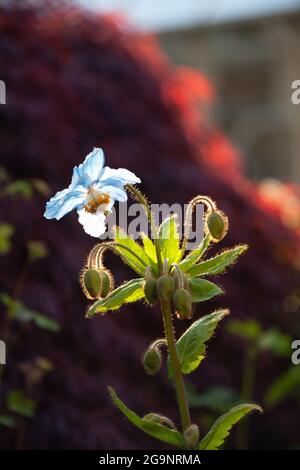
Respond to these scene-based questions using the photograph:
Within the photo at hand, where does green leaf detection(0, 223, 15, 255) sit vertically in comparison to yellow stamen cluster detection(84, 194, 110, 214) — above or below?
above

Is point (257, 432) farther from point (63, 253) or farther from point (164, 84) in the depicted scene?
point (164, 84)

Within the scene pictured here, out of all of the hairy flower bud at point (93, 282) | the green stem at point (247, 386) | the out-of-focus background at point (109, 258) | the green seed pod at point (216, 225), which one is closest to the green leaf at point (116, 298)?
the hairy flower bud at point (93, 282)

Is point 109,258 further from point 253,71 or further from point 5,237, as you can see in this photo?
point 253,71

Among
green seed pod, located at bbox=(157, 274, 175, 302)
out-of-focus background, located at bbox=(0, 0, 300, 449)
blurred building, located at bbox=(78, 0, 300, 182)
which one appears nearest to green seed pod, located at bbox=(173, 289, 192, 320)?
green seed pod, located at bbox=(157, 274, 175, 302)

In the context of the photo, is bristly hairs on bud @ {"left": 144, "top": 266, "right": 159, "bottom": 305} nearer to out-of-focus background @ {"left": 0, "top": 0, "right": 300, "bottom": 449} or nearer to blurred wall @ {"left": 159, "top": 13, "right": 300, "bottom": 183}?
out-of-focus background @ {"left": 0, "top": 0, "right": 300, "bottom": 449}

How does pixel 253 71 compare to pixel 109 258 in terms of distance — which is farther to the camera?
pixel 253 71

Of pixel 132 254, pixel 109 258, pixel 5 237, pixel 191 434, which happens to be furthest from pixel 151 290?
pixel 109 258

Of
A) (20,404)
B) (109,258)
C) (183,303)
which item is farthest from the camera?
(109,258)

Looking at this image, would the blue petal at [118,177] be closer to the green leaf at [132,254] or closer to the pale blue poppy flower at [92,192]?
the pale blue poppy flower at [92,192]
